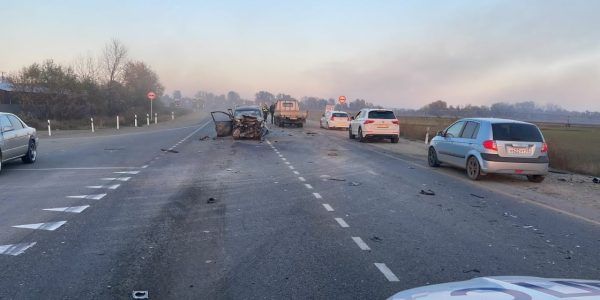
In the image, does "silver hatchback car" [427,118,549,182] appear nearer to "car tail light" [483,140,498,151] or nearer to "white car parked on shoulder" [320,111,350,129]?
"car tail light" [483,140,498,151]

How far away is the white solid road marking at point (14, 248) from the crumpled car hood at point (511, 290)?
517 cm

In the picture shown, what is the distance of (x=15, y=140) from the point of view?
48.1 feet

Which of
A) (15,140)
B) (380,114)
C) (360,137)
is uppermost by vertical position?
(380,114)

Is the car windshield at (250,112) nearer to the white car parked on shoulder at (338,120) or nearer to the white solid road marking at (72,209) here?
the white car parked on shoulder at (338,120)

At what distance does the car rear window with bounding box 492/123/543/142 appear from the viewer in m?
12.9

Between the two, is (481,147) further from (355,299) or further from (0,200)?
(0,200)

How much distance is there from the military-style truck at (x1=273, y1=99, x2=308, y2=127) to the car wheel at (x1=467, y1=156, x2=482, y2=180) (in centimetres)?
2990

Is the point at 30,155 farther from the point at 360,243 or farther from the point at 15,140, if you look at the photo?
the point at 360,243

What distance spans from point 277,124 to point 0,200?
36600mm

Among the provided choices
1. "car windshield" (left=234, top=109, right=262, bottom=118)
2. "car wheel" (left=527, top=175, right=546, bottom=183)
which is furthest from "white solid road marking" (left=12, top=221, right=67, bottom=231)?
"car windshield" (left=234, top=109, right=262, bottom=118)

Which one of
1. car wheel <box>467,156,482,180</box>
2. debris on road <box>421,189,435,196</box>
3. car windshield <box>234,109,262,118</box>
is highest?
car windshield <box>234,109,262,118</box>

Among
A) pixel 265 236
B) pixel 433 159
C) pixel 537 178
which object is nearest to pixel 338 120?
pixel 433 159

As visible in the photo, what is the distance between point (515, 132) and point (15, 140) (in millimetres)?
13644

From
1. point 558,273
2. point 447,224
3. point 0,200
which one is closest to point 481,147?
point 447,224
